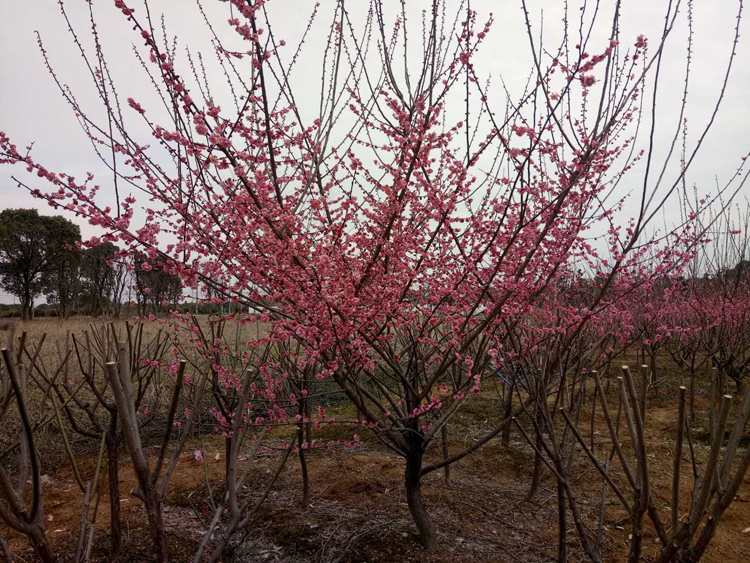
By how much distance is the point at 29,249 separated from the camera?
80.4 ft

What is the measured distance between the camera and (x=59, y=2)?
8.91ft

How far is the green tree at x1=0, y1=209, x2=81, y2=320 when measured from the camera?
23.7 meters

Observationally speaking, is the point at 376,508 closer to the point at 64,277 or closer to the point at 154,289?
the point at 154,289

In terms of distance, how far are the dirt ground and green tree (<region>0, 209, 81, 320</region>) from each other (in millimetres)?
24006

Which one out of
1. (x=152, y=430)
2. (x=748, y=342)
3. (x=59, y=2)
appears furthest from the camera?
(x=748, y=342)

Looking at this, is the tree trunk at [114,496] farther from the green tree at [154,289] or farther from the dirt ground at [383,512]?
the green tree at [154,289]

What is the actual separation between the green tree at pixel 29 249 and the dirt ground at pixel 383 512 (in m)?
24.0

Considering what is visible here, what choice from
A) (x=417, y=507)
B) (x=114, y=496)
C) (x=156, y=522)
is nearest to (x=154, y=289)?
(x=114, y=496)

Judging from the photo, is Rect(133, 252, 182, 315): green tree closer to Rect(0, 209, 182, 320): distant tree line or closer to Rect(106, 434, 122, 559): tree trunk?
Rect(106, 434, 122, 559): tree trunk

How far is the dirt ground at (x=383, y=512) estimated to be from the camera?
341 cm

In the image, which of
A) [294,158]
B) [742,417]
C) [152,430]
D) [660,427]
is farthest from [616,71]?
[152,430]

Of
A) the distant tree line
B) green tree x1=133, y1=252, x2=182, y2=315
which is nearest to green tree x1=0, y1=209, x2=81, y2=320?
the distant tree line

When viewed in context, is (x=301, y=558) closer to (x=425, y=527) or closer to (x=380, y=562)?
(x=380, y=562)

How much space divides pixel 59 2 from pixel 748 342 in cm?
1154
